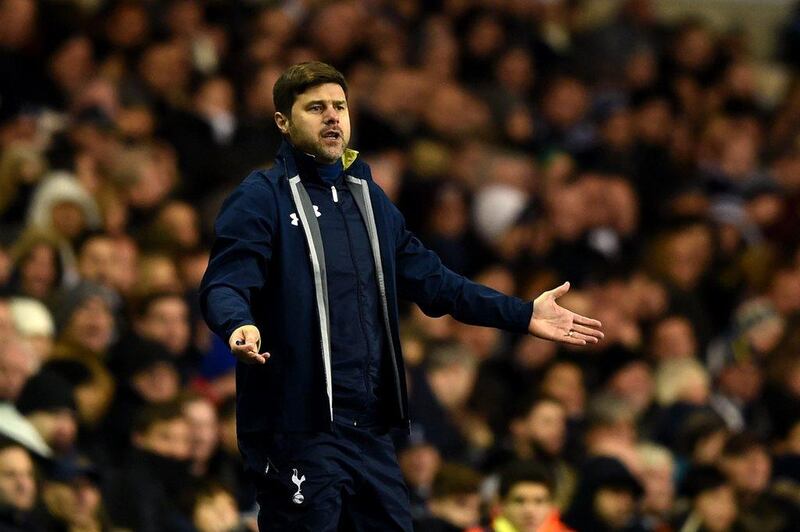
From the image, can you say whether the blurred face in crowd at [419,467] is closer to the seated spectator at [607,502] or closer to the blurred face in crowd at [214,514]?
the seated spectator at [607,502]

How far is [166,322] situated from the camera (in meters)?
9.26

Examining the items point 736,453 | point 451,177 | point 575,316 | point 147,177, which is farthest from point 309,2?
point 575,316

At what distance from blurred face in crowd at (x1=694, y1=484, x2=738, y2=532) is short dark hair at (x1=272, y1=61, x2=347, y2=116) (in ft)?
15.6

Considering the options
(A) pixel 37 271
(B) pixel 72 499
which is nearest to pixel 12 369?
(B) pixel 72 499

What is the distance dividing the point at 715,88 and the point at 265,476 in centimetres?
1039

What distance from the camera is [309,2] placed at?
13.7 metres

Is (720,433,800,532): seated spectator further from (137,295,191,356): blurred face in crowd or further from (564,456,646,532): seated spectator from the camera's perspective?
(137,295,191,356): blurred face in crowd

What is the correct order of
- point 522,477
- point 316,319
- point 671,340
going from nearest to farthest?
point 316,319, point 522,477, point 671,340

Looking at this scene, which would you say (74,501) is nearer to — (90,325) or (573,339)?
(90,325)

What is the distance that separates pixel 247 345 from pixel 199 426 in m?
3.68

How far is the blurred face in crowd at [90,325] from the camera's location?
8969 millimetres

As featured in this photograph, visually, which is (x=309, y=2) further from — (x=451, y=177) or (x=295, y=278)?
(x=295, y=278)

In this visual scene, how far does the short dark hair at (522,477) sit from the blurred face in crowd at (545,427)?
1.75m

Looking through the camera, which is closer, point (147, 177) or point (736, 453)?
point (736, 453)
